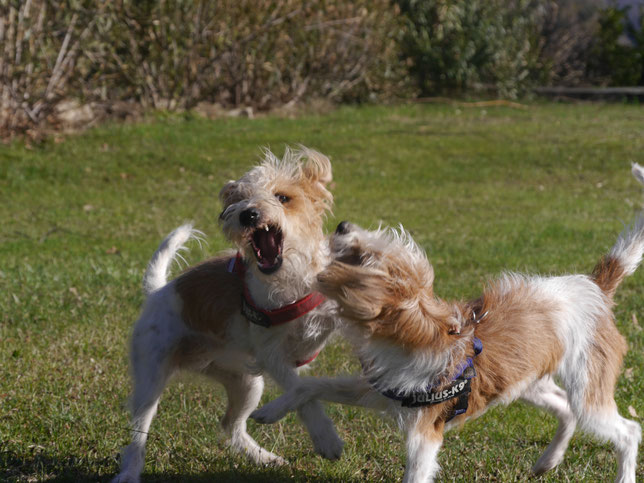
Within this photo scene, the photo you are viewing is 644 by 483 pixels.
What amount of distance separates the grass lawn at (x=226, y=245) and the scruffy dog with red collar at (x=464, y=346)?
0.36 m

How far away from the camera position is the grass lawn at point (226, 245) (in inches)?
177

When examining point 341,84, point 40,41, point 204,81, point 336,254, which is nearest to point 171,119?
point 204,81

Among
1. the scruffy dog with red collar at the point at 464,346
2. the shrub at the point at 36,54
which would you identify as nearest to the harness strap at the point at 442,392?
the scruffy dog with red collar at the point at 464,346

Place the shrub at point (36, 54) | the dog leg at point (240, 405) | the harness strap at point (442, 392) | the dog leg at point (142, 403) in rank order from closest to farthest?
the harness strap at point (442, 392)
the dog leg at point (142, 403)
the dog leg at point (240, 405)
the shrub at point (36, 54)

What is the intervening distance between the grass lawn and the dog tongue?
1.07 metres

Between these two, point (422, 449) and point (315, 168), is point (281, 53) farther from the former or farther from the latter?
point (422, 449)

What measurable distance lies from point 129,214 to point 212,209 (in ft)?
4.05

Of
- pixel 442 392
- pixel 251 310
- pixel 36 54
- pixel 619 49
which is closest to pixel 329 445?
pixel 442 392

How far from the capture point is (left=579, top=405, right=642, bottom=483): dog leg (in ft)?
12.9

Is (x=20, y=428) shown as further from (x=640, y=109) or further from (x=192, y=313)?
(x=640, y=109)

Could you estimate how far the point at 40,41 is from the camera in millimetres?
14117

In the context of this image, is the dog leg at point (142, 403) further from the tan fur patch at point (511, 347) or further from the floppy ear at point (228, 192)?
the tan fur patch at point (511, 347)

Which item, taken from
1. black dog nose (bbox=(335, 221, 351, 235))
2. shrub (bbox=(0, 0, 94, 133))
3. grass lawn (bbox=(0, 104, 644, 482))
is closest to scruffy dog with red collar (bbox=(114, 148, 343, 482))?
grass lawn (bbox=(0, 104, 644, 482))

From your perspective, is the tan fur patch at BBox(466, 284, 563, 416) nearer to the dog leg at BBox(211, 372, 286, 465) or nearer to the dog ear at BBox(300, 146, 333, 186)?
the dog ear at BBox(300, 146, 333, 186)
